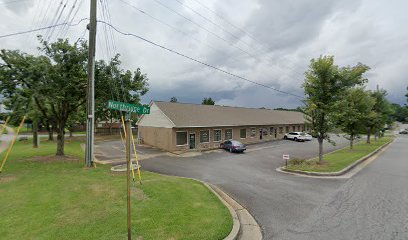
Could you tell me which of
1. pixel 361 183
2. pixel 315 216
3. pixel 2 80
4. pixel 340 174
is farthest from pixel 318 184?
pixel 2 80

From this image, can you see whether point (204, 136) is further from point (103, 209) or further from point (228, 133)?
point (103, 209)

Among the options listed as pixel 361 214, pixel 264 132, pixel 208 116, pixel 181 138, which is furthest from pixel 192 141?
pixel 361 214

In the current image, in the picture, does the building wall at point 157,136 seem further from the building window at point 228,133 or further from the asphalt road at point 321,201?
the asphalt road at point 321,201

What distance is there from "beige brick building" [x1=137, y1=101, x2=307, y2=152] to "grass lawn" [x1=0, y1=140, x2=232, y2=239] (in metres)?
14.4

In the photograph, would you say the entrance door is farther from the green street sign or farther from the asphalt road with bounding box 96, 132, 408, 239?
the green street sign

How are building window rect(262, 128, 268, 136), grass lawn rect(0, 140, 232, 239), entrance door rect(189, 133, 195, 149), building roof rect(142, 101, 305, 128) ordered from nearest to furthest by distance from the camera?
1. grass lawn rect(0, 140, 232, 239)
2. entrance door rect(189, 133, 195, 149)
3. building roof rect(142, 101, 305, 128)
4. building window rect(262, 128, 268, 136)

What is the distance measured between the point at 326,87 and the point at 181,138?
612 inches

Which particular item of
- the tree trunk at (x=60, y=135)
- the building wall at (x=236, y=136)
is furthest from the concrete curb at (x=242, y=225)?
the building wall at (x=236, y=136)

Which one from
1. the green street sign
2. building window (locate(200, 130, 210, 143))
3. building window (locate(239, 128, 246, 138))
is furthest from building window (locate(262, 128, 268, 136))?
the green street sign

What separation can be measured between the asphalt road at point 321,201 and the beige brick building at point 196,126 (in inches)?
415

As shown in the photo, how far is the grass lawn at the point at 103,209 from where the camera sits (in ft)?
19.8

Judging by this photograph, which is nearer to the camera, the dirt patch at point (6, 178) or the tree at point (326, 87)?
the dirt patch at point (6, 178)

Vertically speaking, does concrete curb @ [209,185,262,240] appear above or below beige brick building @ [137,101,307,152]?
below

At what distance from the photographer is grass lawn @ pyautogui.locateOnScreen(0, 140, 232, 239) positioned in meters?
6.04
